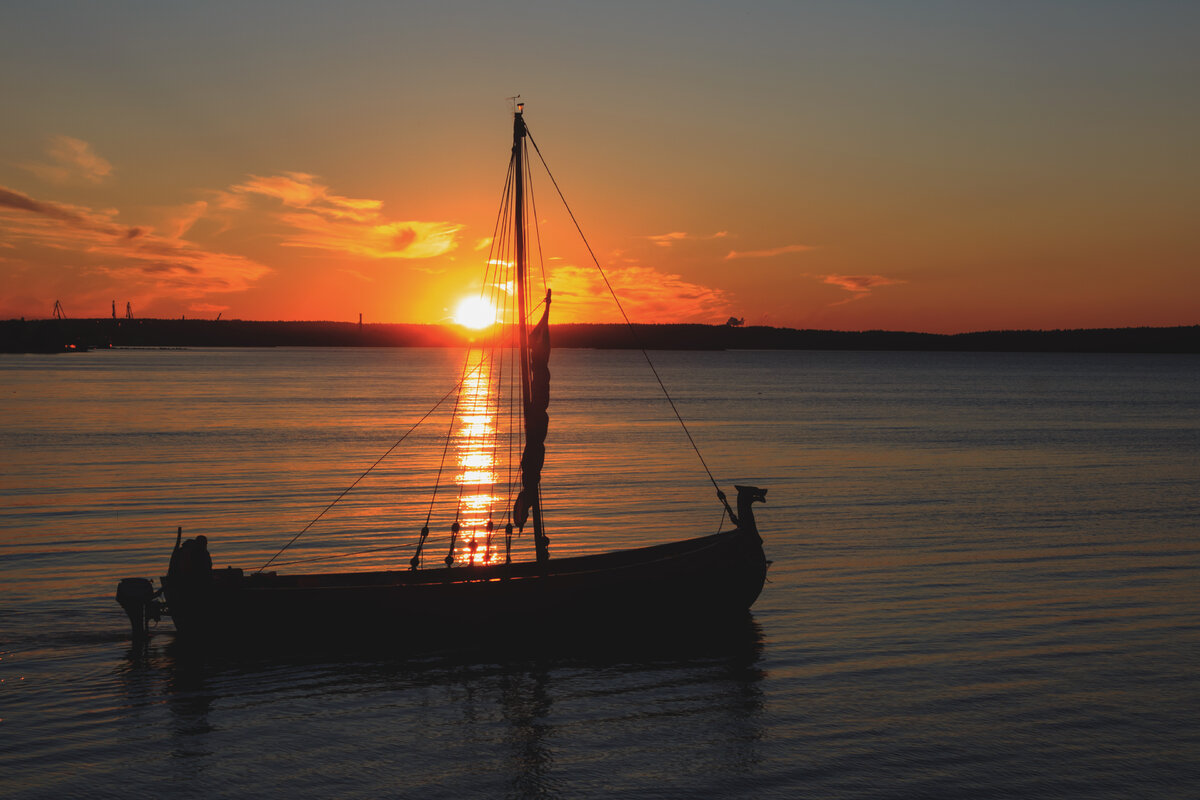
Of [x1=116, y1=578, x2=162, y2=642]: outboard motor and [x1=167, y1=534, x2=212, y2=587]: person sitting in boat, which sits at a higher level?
[x1=167, y1=534, x2=212, y2=587]: person sitting in boat

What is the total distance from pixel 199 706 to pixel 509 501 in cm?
2635

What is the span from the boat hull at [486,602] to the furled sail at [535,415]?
5.57ft

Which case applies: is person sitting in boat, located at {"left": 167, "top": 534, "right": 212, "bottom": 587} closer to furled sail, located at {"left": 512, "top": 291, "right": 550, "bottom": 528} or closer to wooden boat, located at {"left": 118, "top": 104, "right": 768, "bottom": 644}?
wooden boat, located at {"left": 118, "top": 104, "right": 768, "bottom": 644}

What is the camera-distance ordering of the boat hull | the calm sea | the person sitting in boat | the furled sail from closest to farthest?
the calm sea
the boat hull
the person sitting in boat
the furled sail

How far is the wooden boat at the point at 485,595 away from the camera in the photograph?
22.1 metres

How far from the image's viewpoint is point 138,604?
22.2 metres

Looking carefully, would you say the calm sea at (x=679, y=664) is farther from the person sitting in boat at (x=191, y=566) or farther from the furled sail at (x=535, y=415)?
the furled sail at (x=535, y=415)

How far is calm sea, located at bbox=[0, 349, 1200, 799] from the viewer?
1584 cm

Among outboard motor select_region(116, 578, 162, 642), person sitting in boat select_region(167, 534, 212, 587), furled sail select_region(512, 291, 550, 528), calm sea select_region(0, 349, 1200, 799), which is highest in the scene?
furled sail select_region(512, 291, 550, 528)

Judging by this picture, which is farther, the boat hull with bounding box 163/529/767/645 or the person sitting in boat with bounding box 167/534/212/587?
the person sitting in boat with bounding box 167/534/212/587

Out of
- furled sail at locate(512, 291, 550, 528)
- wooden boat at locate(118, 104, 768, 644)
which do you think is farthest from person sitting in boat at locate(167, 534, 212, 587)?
furled sail at locate(512, 291, 550, 528)

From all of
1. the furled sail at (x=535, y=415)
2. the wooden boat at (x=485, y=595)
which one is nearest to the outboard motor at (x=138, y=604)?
the wooden boat at (x=485, y=595)

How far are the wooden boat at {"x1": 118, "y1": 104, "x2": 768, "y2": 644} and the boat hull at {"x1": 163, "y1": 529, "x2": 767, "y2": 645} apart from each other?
22 millimetres

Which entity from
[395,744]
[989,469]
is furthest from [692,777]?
[989,469]
